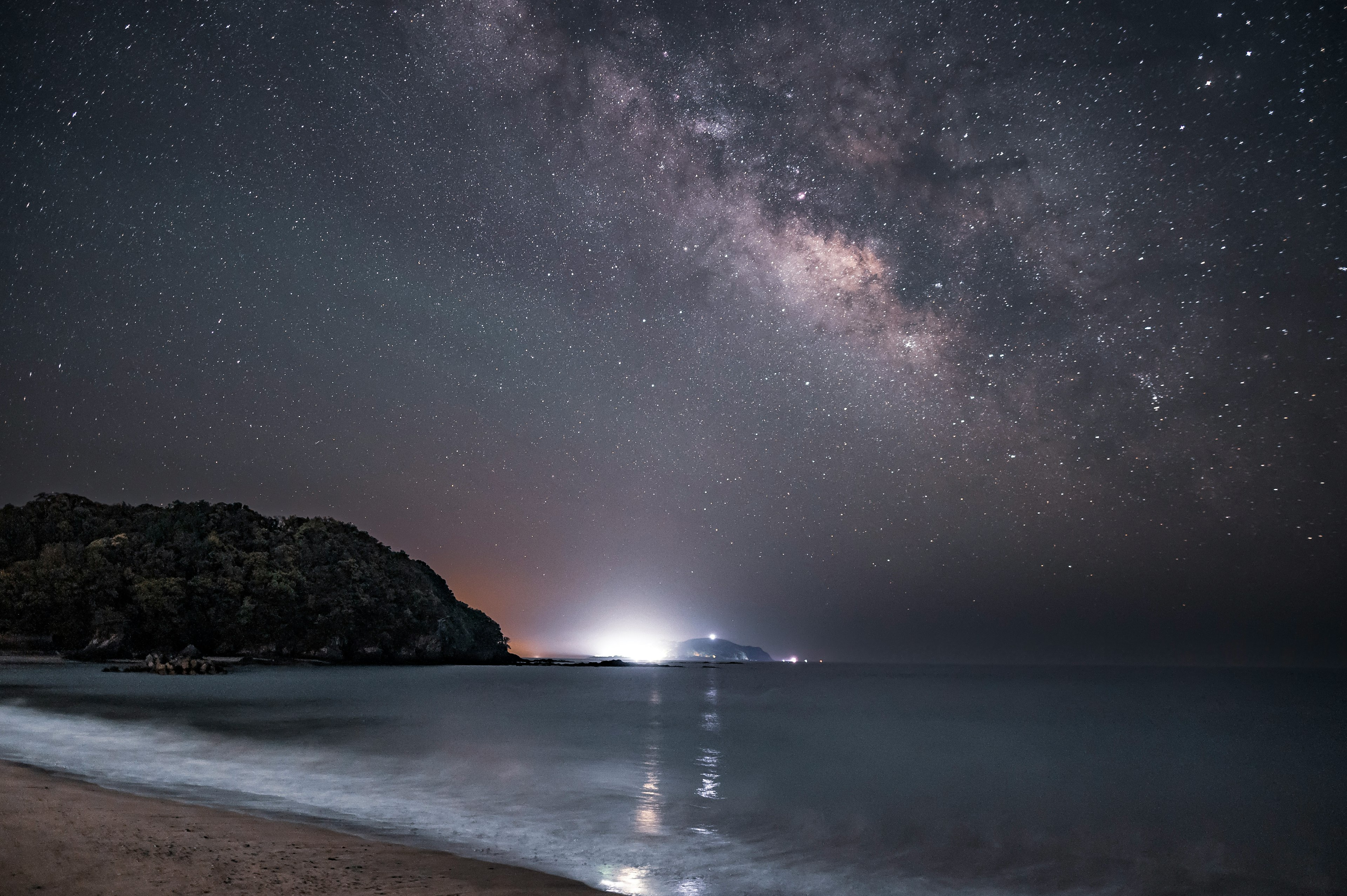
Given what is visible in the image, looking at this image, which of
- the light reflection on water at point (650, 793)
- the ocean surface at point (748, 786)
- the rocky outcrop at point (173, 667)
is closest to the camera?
the ocean surface at point (748, 786)

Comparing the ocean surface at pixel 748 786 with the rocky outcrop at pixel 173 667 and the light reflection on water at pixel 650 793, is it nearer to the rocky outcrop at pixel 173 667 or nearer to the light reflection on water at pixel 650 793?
the light reflection on water at pixel 650 793

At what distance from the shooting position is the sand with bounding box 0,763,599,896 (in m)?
5.51

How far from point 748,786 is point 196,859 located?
1152 cm

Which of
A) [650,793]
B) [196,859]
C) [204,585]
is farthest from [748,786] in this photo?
[204,585]

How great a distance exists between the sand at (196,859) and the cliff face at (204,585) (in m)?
→ 78.6

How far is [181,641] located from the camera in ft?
259

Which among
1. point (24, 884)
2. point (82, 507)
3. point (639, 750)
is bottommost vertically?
point (639, 750)

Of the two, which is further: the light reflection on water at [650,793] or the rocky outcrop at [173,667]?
the rocky outcrop at [173,667]

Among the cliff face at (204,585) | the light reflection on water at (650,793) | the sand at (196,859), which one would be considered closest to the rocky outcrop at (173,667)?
the cliff face at (204,585)

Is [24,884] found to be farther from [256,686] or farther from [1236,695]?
[1236,695]

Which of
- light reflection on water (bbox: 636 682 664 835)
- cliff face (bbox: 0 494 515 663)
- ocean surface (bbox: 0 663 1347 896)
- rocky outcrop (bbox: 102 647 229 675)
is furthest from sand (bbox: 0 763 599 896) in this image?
cliff face (bbox: 0 494 515 663)

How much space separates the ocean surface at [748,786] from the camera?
9.47 metres

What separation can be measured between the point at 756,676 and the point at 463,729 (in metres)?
115

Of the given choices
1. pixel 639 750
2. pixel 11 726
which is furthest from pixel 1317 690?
pixel 11 726
